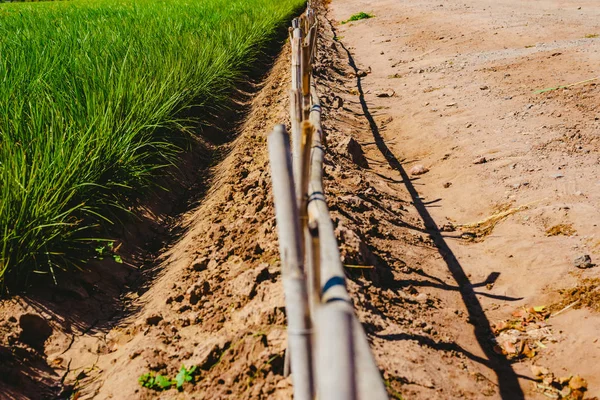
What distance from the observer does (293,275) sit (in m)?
1.38

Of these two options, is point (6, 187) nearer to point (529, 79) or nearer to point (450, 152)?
point (450, 152)

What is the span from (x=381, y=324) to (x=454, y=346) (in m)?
0.43

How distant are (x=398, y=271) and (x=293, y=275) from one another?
1.96 m

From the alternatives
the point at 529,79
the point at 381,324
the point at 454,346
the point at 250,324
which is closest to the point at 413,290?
the point at 454,346

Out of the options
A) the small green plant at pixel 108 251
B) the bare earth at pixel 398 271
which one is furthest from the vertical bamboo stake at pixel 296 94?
the small green plant at pixel 108 251

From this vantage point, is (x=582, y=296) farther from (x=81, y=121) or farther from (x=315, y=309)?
(x=81, y=121)

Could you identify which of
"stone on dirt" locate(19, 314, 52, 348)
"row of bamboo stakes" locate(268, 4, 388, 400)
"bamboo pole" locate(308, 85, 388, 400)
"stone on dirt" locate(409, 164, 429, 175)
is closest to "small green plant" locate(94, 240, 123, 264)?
"stone on dirt" locate(19, 314, 52, 348)

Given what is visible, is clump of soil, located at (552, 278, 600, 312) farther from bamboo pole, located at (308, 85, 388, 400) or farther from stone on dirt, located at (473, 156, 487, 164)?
stone on dirt, located at (473, 156, 487, 164)

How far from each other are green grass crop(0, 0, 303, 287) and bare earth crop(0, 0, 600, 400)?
0.27m

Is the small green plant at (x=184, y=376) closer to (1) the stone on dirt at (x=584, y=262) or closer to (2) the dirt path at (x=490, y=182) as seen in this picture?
(2) the dirt path at (x=490, y=182)

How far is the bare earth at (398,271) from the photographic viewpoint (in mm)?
2385

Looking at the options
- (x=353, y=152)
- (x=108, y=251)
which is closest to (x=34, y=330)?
(x=108, y=251)

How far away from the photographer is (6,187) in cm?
273

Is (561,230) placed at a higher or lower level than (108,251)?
higher
